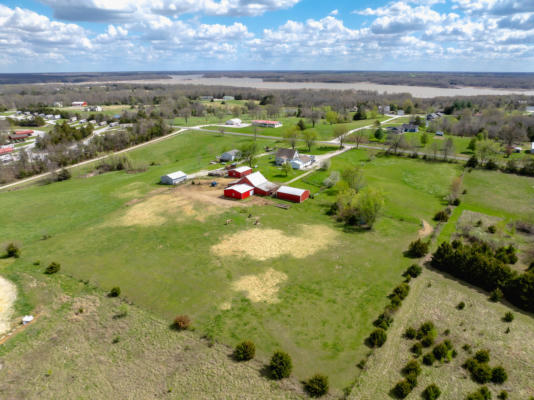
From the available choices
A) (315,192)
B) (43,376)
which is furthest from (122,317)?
(315,192)

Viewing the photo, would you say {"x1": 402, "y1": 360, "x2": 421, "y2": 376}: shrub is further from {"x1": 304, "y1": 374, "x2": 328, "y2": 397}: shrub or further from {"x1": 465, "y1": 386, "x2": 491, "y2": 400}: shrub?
{"x1": 304, "y1": 374, "x2": 328, "y2": 397}: shrub

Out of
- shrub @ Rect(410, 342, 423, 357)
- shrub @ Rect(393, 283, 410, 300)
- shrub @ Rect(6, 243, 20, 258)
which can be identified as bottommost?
shrub @ Rect(410, 342, 423, 357)

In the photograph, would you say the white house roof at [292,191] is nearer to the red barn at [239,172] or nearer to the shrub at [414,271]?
the red barn at [239,172]

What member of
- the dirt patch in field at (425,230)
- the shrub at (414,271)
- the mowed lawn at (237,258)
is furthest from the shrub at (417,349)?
the dirt patch in field at (425,230)

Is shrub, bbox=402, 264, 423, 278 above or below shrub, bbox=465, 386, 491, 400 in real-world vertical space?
above

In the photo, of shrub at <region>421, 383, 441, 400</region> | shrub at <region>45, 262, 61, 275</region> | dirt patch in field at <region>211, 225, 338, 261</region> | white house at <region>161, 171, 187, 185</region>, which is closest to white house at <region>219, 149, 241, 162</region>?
white house at <region>161, 171, 187, 185</region>

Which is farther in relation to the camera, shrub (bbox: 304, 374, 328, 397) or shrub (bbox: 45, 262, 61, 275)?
shrub (bbox: 45, 262, 61, 275)
